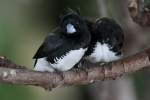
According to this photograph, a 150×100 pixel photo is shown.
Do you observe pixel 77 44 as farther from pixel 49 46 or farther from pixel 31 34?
pixel 31 34

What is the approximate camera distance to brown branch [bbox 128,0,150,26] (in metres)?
1.12

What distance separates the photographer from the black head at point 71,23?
92 centimetres

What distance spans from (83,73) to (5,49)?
1.05m

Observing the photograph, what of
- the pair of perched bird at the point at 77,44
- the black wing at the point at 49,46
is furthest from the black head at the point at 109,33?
the black wing at the point at 49,46

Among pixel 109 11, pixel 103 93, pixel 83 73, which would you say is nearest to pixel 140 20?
pixel 83 73

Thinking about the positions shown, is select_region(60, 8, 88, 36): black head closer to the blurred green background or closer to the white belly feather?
the white belly feather

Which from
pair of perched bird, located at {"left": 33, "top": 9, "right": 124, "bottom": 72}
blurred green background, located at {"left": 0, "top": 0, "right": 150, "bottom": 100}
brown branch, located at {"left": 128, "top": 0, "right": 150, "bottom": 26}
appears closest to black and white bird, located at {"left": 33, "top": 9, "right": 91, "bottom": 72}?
pair of perched bird, located at {"left": 33, "top": 9, "right": 124, "bottom": 72}

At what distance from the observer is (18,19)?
215 centimetres

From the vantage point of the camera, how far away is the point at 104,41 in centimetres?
103

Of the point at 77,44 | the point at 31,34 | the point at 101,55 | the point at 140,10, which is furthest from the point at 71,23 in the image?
the point at 31,34

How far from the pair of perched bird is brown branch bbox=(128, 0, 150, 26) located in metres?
0.10

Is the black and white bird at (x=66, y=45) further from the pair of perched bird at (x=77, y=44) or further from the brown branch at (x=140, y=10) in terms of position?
the brown branch at (x=140, y=10)

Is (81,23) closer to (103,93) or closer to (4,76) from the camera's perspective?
(4,76)

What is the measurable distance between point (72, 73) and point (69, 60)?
0.11 feet
